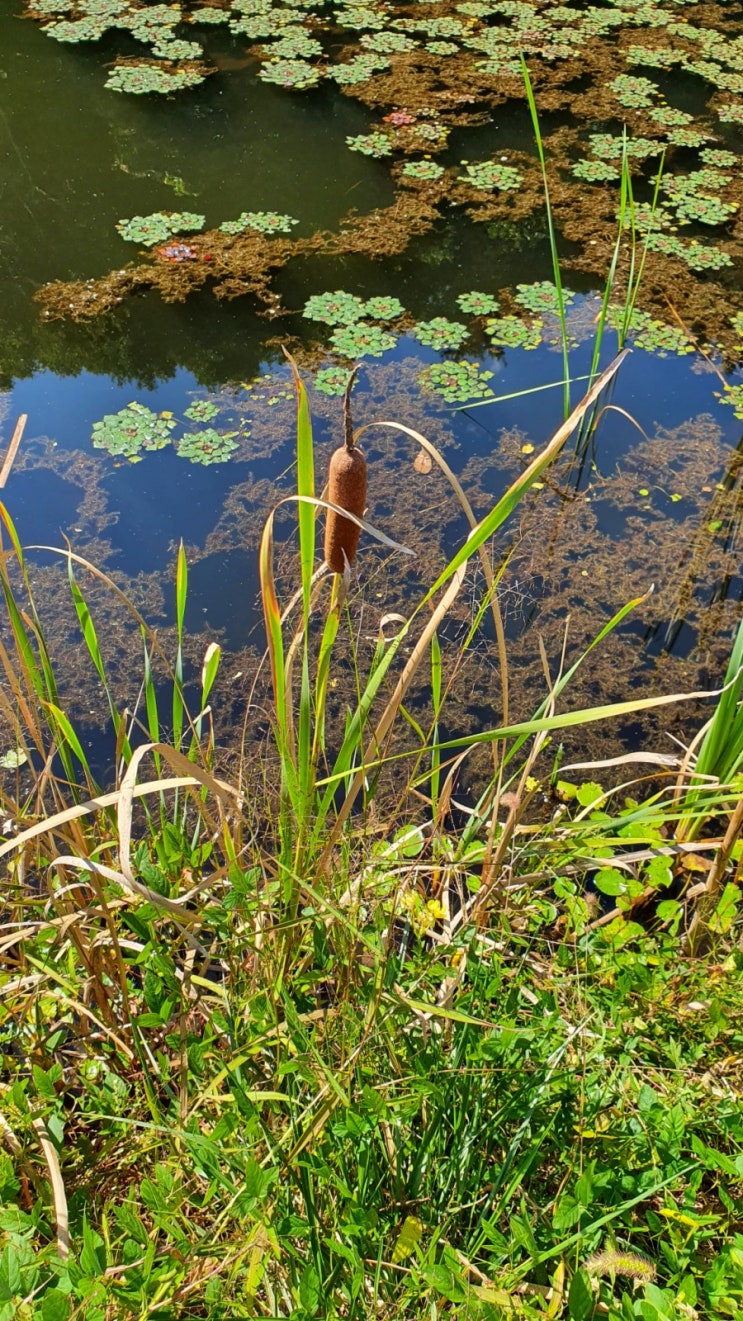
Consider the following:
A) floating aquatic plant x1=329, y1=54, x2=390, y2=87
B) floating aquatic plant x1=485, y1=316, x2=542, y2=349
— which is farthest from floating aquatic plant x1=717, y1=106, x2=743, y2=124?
floating aquatic plant x1=485, y1=316, x2=542, y2=349

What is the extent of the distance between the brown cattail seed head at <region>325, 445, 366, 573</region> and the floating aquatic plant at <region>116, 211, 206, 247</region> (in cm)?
308

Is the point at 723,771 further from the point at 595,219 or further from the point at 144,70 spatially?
the point at 144,70

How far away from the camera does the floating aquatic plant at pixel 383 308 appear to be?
10.7 ft

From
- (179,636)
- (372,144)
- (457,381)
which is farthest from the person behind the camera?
(372,144)

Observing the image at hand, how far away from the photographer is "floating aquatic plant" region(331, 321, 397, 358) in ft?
10.2

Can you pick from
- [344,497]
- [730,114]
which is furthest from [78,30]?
[344,497]

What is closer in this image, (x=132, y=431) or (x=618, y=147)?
(x=132, y=431)

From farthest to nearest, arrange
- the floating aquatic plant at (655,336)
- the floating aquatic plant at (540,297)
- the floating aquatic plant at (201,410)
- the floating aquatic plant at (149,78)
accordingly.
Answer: the floating aquatic plant at (149,78), the floating aquatic plant at (540,297), the floating aquatic plant at (655,336), the floating aquatic plant at (201,410)

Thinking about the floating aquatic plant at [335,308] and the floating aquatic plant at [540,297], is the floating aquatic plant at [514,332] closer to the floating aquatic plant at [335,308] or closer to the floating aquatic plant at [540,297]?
the floating aquatic plant at [540,297]

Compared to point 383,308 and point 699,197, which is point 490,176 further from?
point 383,308

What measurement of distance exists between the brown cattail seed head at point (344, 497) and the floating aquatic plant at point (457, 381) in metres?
2.21

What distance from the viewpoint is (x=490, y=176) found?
3.99 metres

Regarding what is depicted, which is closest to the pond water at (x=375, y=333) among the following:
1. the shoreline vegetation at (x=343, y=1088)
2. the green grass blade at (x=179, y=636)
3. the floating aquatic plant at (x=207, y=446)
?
the floating aquatic plant at (x=207, y=446)

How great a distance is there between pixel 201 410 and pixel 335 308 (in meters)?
0.72
